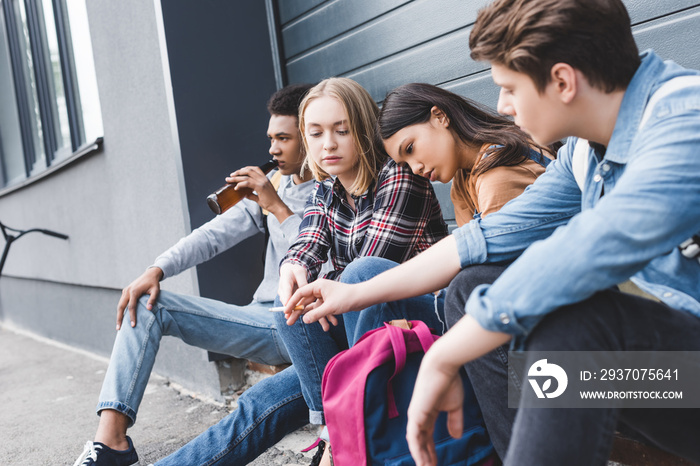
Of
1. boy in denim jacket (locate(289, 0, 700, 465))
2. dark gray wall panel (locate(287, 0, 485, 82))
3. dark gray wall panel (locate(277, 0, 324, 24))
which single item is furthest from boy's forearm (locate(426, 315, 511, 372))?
dark gray wall panel (locate(277, 0, 324, 24))

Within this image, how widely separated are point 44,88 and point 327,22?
13.5ft

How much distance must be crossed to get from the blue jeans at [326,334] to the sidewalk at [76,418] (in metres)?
0.46

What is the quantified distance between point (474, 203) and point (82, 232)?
3943 mm

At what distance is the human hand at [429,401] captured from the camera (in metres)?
1.06

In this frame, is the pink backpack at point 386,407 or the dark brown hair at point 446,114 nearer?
the pink backpack at point 386,407

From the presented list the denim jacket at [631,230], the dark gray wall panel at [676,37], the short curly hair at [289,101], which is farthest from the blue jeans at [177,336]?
the dark gray wall panel at [676,37]

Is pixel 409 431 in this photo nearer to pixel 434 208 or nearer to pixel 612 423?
pixel 612 423

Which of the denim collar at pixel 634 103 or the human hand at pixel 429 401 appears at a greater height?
the denim collar at pixel 634 103

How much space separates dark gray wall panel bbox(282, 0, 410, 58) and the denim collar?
6.31ft

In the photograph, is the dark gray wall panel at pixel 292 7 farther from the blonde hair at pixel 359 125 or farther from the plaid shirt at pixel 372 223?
the plaid shirt at pixel 372 223

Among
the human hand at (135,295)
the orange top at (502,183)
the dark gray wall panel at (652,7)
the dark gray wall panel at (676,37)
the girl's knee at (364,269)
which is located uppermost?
the dark gray wall panel at (652,7)

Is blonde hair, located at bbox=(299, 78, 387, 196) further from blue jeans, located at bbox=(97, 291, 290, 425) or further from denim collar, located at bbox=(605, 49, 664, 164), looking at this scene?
denim collar, located at bbox=(605, 49, 664, 164)

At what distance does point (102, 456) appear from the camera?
191cm

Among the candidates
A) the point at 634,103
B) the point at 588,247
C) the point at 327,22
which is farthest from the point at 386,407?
the point at 327,22
